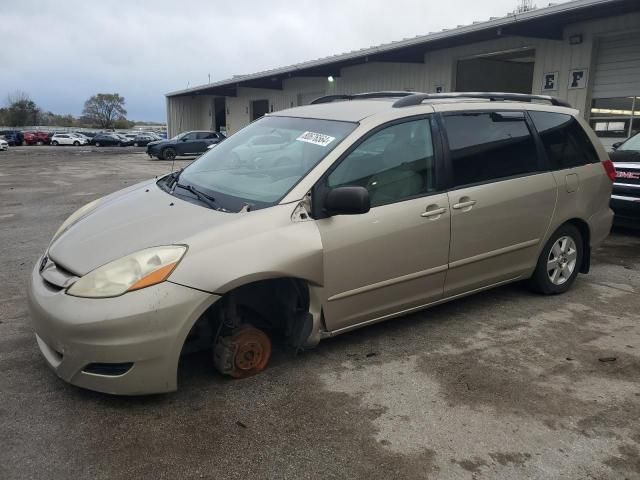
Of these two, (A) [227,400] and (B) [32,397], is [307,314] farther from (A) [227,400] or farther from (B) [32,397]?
(B) [32,397]

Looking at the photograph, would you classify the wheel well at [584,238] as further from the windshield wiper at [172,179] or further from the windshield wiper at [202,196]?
the windshield wiper at [172,179]

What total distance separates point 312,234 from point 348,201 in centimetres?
30

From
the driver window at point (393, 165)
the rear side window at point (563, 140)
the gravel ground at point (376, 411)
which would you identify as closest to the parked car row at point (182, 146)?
the rear side window at point (563, 140)

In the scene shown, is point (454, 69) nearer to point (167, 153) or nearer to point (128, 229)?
point (128, 229)

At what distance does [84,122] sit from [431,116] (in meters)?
105

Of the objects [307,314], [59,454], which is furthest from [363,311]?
[59,454]

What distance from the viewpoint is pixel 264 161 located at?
12.6ft

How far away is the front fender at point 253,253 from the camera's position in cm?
293

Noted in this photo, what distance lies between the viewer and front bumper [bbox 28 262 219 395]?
2.76 m

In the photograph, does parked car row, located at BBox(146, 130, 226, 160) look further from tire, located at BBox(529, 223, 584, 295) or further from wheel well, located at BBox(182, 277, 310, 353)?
wheel well, located at BBox(182, 277, 310, 353)

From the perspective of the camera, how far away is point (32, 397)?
10.1 feet

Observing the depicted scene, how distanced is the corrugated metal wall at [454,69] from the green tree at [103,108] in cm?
7566

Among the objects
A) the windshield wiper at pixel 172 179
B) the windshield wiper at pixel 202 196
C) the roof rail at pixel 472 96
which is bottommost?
the windshield wiper at pixel 202 196

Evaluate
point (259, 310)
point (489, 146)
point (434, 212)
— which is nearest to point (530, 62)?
point (489, 146)
